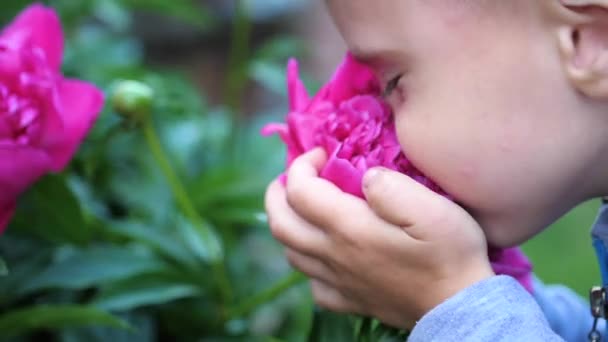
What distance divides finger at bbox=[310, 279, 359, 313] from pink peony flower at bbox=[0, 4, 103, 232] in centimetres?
20

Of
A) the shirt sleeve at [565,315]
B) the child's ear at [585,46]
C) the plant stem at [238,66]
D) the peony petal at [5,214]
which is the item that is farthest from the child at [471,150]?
the plant stem at [238,66]

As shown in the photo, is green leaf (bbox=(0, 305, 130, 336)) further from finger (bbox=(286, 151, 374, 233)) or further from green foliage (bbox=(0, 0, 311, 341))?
finger (bbox=(286, 151, 374, 233))

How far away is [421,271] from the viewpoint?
1.83ft

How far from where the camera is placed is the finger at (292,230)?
604 mm

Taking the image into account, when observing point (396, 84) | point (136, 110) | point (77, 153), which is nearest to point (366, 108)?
point (396, 84)

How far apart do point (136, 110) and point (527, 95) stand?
0.34 metres

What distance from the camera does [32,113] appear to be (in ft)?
2.27

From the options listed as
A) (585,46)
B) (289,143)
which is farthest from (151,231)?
(585,46)

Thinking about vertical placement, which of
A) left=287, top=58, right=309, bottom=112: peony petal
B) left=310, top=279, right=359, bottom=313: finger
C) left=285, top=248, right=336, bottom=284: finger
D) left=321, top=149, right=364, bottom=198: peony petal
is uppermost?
left=287, top=58, right=309, bottom=112: peony petal

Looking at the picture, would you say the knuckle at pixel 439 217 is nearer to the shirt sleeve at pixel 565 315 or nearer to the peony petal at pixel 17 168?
the shirt sleeve at pixel 565 315

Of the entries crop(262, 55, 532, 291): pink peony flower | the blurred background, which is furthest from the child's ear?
the blurred background

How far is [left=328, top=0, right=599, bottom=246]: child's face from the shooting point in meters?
0.54

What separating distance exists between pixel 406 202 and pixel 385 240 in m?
0.02

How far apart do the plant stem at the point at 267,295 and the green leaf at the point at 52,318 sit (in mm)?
115
